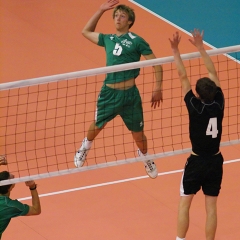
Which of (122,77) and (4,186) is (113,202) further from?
(4,186)

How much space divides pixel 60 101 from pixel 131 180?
2.86 metres

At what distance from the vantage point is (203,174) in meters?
10.9

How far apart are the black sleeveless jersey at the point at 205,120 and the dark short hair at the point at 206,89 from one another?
79 mm

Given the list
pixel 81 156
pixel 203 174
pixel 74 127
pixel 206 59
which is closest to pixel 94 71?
pixel 206 59

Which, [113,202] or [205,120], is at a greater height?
[205,120]

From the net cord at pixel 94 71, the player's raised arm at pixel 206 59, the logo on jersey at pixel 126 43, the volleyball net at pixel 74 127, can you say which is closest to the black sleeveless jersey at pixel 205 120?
the player's raised arm at pixel 206 59

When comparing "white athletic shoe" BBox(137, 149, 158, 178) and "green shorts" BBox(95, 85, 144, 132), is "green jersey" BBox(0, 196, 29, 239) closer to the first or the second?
"green shorts" BBox(95, 85, 144, 132)

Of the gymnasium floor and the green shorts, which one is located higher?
the green shorts

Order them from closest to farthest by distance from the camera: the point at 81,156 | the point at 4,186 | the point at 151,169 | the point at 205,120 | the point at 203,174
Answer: the point at 4,186 < the point at 205,120 < the point at 203,174 < the point at 81,156 < the point at 151,169

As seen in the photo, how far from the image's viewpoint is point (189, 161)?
35.9 feet

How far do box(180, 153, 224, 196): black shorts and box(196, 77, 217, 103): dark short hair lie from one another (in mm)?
814

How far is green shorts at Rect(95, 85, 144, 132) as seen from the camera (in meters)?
12.4

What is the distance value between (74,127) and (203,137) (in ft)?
16.1

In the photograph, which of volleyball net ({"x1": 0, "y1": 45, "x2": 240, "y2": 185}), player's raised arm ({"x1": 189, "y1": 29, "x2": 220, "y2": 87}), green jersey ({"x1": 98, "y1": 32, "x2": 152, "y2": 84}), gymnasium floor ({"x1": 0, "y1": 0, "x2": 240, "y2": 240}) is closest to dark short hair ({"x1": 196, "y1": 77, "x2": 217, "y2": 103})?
player's raised arm ({"x1": 189, "y1": 29, "x2": 220, "y2": 87})
